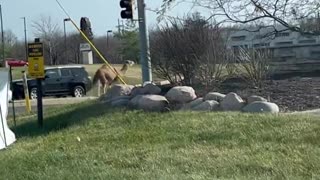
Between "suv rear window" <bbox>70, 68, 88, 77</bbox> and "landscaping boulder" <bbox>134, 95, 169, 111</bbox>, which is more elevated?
"suv rear window" <bbox>70, 68, 88, 77</bbox>

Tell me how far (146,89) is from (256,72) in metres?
2.63

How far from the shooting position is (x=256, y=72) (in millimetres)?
13344

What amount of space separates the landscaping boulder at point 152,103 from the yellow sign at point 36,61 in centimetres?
208

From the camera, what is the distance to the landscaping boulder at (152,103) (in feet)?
36.2

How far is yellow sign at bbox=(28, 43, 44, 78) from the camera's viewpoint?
1154cm

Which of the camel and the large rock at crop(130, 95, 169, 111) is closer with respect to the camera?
the large rock at crop(130, 95, 169, 111)

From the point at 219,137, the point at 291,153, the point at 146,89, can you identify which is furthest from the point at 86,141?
the point at 146,89

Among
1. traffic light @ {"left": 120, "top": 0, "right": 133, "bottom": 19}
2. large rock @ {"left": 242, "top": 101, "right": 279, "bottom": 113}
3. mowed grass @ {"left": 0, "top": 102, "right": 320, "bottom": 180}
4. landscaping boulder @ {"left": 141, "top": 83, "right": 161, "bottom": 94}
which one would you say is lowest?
mowed grass @ {"left": 0, "top": 102, "right": 320, "bottom": 180}

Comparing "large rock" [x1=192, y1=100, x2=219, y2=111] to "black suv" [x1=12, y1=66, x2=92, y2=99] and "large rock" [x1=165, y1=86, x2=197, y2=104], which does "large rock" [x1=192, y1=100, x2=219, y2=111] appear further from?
"black suv" [x1=12, y1=66, x2=92, y2=99]

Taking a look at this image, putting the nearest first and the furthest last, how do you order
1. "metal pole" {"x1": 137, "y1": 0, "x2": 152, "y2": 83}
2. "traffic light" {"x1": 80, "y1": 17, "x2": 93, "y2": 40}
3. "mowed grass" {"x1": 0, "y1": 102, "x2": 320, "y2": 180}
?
"mowed grass" {"x1": 0, "y1": 102, "x2": 320, "y2": 180} → "metal pole" {"x1": 137, "y1": 0, "x2": 152, "y2": 83} → "traffic light" {"x1": 80, "y1": 17, "x2": 93, "y2": 40}

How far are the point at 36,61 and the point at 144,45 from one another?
402 centimetres

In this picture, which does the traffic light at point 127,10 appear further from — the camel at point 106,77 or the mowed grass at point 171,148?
the camel at point 106,77

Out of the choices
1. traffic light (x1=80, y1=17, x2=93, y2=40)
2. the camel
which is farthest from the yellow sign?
the camel

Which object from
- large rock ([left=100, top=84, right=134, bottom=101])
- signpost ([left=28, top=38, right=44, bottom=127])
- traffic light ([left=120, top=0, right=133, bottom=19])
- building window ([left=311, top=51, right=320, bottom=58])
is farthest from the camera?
building window ([left=311, top=51, right=320, bottom=58])
